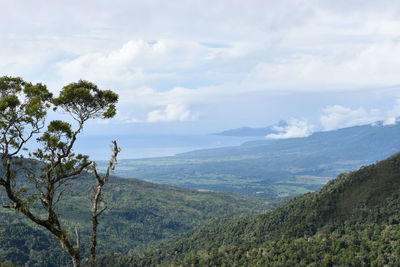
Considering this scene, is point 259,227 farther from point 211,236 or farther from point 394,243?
point 394,243

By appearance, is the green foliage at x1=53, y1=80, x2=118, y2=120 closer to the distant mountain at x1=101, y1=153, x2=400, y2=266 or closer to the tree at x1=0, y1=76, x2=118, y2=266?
the tree at x1=0, y1=76, x2=118, y2=266

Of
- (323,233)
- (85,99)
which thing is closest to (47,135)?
(85,99)

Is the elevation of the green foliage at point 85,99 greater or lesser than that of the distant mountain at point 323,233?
greater

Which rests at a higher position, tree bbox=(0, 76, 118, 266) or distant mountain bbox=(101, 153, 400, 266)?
tree bbox=(0, 76, 118, 266)

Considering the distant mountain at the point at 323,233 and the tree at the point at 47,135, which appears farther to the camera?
the distant mountain at the point at 323,233

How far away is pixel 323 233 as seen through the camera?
114 metres

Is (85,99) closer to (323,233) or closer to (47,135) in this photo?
(47,135)

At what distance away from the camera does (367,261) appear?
84.4 meters

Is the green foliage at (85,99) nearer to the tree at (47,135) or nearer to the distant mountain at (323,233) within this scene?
the tree at (47,135)

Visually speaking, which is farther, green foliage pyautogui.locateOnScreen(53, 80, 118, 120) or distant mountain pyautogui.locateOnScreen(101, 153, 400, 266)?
distant mountain pyautogui.locateOnScreen(101, 153, 400, 266)

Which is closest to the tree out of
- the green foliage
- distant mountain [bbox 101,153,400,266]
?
the green foliage

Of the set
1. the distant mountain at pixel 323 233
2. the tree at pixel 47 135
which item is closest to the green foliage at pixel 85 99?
the tree at pixel 47 135

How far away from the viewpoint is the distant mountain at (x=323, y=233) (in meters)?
90.1

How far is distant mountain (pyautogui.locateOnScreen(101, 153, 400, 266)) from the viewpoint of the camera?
90106 mm
